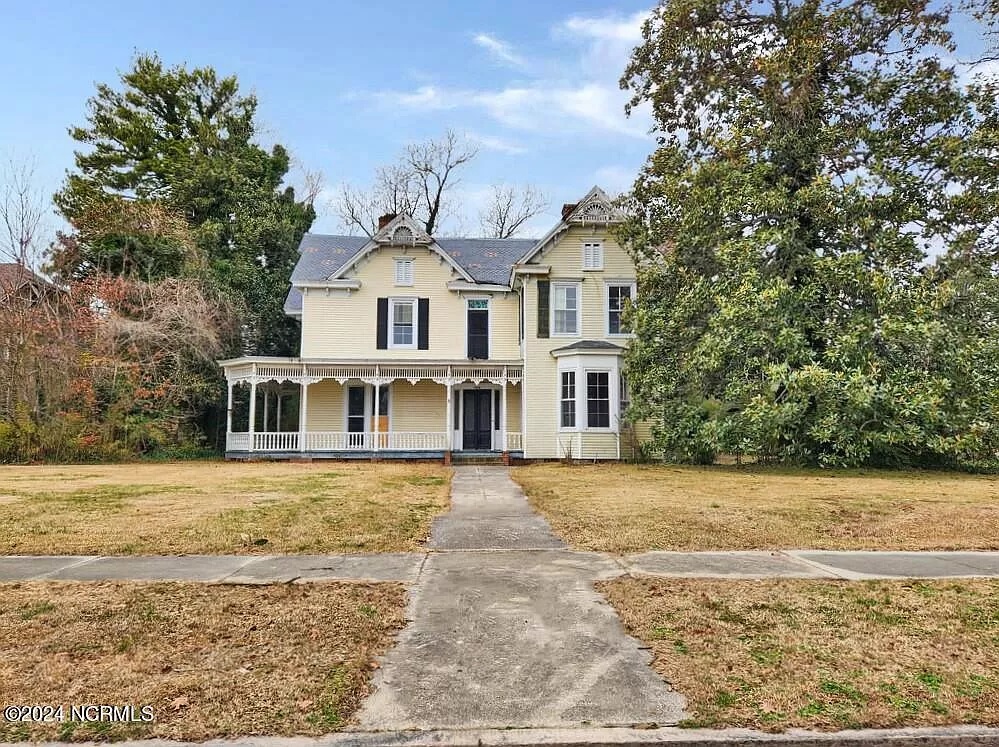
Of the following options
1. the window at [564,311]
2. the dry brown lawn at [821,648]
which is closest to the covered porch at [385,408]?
the window at [564,311]

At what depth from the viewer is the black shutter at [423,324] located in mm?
22578

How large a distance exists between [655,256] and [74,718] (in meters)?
19.3

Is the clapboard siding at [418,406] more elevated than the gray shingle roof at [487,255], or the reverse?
the gray shingle roof at [487,255]

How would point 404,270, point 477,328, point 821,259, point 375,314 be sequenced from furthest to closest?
point 477,328 < point 404,270 < point 375,314 < point 821,259

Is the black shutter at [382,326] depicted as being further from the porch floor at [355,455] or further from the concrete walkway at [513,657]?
the concrete walkway at [513,657]

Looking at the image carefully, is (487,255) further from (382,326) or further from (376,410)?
(376,410)

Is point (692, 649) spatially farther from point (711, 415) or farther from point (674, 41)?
point (674, 41)

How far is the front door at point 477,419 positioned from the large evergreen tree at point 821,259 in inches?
234

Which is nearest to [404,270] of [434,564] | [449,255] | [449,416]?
[449,255]

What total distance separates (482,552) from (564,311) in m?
15.4

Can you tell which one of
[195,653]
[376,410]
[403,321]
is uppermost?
[403,321]

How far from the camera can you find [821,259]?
1661 cm

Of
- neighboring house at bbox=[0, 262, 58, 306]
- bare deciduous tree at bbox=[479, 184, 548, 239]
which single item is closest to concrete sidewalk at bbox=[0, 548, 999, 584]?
neighboring house at bbox=[0, 262, 58, 306]

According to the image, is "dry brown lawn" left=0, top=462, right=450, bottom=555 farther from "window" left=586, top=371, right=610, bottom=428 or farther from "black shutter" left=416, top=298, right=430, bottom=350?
"black shutter" left=416, top=298, right=430, bottom=350
